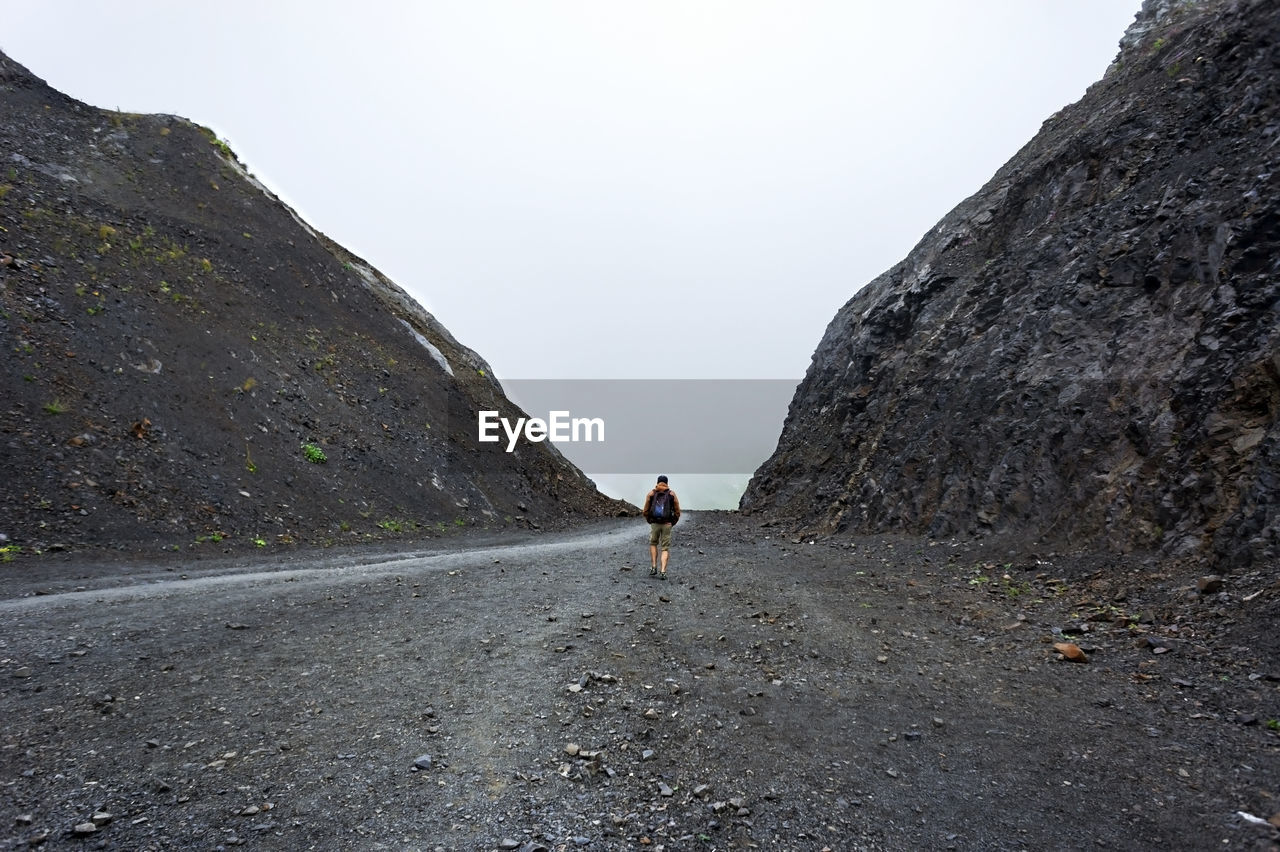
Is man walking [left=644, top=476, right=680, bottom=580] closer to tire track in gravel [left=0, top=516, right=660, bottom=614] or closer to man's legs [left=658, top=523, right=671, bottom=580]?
man's legs [left=658, top=523, right=671, bottom=580]

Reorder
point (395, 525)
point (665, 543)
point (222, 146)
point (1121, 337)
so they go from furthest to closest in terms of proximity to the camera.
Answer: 1. point (222, 146)
2. point (395, 525)
3. point (1121, 337)
4. point (665, 543)

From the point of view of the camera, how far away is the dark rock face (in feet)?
34.2

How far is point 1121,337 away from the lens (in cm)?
1413

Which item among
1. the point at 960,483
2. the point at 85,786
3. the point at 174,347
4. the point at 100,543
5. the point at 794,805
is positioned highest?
the point at 174,347

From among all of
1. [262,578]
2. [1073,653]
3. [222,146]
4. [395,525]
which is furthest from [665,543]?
[222,146]

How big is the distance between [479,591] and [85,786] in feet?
21.5

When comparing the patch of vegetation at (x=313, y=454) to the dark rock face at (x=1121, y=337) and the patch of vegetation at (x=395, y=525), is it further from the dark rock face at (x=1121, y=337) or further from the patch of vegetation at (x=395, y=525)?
the dark rock face at (x=1121, y=337)

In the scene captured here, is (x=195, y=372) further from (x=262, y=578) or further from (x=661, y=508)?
(x=661, y=508)

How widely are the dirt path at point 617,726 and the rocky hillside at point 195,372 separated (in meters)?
8.11

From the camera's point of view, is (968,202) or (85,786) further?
(968,202)

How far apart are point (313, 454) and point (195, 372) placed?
4560mm

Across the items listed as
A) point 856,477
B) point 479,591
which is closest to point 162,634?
point 479,591

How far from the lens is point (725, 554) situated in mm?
16234

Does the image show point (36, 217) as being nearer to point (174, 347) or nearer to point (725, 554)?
point (174, 347)
